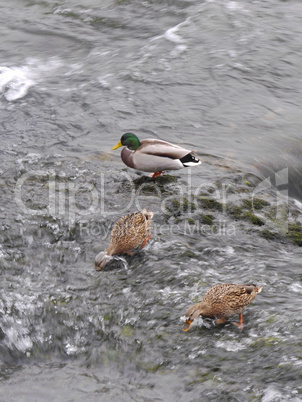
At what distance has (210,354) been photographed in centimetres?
524

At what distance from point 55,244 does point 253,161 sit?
3.39 m

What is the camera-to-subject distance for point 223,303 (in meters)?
5.44

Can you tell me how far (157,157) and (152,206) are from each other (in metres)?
0.85

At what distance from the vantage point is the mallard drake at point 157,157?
8141 mm

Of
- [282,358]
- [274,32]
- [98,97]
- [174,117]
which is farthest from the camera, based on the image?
[274,32]

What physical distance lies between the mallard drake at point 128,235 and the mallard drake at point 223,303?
1.30 meters

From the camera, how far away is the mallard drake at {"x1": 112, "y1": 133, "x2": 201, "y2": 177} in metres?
8.14

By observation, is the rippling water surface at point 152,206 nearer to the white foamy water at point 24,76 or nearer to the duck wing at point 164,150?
the white foamy water at point 24,76

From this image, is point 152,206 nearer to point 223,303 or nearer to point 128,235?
point 128,235

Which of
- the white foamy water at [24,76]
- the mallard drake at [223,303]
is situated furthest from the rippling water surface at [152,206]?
the mallard drake at [223,303]

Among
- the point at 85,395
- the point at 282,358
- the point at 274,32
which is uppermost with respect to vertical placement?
the point at 274,32

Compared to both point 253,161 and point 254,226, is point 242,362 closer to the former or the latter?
point 254,226

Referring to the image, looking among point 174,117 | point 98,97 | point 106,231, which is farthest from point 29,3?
point 106,231

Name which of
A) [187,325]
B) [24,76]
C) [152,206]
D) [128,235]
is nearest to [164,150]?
[152,206]
